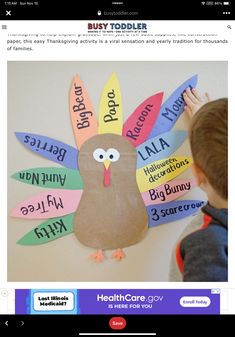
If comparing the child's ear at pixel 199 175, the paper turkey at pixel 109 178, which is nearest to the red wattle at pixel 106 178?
the paper turkey at pixel 109 178

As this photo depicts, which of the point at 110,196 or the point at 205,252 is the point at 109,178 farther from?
the point at 205,252

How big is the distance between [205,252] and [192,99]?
25 cm

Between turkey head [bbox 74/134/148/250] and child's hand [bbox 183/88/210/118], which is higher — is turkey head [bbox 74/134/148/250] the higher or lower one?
the lower one

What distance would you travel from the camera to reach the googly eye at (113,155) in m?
0.63

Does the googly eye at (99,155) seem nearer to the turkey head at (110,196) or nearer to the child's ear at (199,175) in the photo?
the turkey head at (110,196)

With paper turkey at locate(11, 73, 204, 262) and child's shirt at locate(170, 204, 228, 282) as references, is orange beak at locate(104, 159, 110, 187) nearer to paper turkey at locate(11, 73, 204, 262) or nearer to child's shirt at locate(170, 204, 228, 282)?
paper turkey at locate(11, 73, 204, 262)

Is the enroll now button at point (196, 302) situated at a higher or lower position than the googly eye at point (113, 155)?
lower

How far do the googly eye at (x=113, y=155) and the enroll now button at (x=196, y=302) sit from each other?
246 millimetres

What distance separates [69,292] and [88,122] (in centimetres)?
27

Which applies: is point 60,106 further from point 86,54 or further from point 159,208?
point 159,208

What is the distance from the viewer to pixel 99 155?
2.07 feet

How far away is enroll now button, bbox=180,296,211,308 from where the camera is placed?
60cm

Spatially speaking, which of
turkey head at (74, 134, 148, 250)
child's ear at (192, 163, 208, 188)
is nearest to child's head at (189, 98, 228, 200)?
child's ear at (192, 163, 208, 188)
